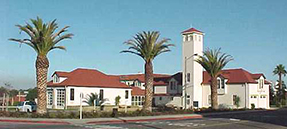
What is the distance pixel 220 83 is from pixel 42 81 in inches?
1347

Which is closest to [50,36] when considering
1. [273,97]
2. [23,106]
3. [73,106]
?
[23,106]

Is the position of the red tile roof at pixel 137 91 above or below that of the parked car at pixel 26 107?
above

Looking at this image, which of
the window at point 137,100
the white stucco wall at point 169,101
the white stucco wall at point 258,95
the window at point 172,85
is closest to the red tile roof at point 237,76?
the white stucco wall at point 258,95

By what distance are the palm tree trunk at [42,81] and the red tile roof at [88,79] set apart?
18.6m

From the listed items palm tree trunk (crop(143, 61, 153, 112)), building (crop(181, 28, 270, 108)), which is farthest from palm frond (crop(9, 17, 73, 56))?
building (crop(181, 28, 270, 108))

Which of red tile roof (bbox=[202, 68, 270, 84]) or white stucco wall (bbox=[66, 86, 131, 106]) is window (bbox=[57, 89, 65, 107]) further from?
red tile roof (bbox=[202, 68, 270, 84])

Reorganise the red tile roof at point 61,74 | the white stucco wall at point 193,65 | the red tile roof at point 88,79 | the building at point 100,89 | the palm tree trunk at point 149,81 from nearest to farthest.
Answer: the palm tree trunk at point 149,81
the building at point 100,89
the red tile roof at point 88,79
the red tile roof at point 61,74
the white stucco wall at point 193,65

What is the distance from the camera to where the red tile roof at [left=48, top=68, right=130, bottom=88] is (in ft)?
164

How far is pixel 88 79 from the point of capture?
173 ft

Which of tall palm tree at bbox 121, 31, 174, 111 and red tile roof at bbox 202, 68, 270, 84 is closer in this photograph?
tall palm tree at bbox 121, 31, 174, 111

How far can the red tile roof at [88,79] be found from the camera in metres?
50.1

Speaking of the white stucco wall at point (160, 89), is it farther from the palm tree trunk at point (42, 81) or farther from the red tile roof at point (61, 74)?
the palm tree trunk at point (42, 81)

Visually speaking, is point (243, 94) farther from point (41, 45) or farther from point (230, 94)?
point (41, 45)

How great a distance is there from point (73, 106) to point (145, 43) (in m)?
17.3
